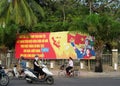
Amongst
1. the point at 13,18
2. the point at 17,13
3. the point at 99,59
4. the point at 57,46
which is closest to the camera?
the point at 99,59

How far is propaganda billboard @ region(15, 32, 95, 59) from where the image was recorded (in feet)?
108

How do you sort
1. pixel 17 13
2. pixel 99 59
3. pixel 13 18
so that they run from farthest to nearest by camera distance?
pixel 13 18, pixel 17 13, pixel 99 59

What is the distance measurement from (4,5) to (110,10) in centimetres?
1296

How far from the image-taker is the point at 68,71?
26281mm

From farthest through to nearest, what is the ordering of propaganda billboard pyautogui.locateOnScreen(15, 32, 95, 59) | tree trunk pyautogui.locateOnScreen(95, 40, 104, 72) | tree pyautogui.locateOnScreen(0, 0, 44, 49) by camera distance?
tree pyautogui.locateOnScreen(0, 0, 44, 49) < propaganda billboard pyautogui.locateOnScreen(15, 32, 95, 59) < tree trunk pyautogui.locateOnScreen(95, 40, 104, 72)

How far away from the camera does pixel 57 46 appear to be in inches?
1315

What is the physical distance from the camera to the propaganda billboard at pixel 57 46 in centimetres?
3291

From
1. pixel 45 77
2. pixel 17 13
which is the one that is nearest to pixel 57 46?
pixel 17 13

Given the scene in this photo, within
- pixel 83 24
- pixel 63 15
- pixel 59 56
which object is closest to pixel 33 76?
pixel 83 24

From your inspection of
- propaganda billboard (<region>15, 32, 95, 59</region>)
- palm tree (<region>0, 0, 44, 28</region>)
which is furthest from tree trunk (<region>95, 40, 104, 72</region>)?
palm tree (<region>0, 0, 44, 28</region>)

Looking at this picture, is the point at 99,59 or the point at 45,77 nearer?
the point at 45,77

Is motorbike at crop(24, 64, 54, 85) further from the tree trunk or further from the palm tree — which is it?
the palm tree

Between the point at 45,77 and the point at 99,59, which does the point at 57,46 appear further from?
the point at 45,77

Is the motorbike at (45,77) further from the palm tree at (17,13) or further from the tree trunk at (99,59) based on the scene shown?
the palm tree at (17,13)
